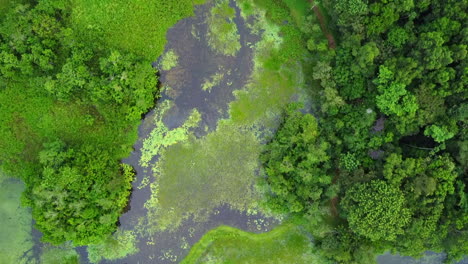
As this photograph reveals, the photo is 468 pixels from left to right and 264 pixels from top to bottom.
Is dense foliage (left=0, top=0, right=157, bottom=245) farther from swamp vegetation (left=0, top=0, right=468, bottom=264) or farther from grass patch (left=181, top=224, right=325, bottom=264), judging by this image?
grass patch (left=181, top=224, right=325, bottom=264)

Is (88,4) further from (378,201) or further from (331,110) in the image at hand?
(378,201)

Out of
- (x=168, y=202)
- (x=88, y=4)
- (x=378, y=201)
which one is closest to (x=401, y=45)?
(x=378, y=201)

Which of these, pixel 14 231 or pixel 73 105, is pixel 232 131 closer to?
pixel 73 105

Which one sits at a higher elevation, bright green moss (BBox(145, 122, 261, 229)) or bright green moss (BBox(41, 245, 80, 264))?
bright green moss (BBox(145, 122, 261, 229))

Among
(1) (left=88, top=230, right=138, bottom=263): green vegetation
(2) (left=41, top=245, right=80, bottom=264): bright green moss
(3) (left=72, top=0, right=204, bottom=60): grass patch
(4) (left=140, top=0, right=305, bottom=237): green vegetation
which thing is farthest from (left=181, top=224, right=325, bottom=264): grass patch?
(3) (left=72, top=0, right=204, bottom=60): grass patch

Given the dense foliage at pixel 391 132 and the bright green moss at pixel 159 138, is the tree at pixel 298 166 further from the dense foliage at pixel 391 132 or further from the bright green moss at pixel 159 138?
the bright green moss at pixel 159 138

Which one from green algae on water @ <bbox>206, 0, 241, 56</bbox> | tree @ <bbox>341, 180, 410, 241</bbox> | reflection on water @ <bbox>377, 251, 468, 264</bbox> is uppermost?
green algae on water @ <bbox>206, 0, 241, 56</bbox>

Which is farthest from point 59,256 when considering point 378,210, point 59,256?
point 378,210
